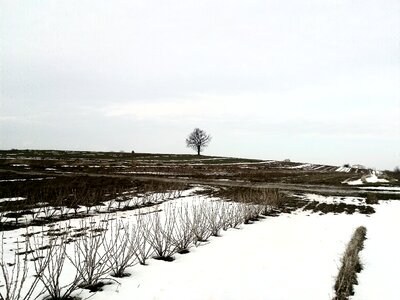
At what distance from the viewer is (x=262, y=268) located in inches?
366

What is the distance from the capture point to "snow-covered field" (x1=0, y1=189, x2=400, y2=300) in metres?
7.46

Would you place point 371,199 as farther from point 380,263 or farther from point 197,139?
point 197,139

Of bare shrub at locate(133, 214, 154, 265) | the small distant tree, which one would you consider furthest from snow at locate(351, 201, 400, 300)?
the small distant tree

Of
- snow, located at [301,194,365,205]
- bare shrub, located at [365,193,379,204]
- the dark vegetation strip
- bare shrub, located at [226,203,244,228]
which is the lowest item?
bare shrub, located at [365,193,379,204]

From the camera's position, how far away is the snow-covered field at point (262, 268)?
7.46 meters

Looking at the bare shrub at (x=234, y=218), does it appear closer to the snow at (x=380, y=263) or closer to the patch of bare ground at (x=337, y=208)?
the snow at (x=380, y=263)

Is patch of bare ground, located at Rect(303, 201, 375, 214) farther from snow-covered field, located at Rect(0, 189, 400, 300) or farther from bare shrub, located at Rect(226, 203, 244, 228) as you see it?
bare shrub, located at Rect(226, 203, 244, 228)

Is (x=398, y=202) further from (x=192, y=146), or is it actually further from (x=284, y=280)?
(x=192, y=146)

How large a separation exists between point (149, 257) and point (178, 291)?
2.65 metres

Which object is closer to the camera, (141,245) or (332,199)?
(141,245)

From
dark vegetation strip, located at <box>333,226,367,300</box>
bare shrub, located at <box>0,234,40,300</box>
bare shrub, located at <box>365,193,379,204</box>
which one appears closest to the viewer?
bare shrub, located at <box>0,234,40,300</box>

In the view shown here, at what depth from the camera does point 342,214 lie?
64.2ft

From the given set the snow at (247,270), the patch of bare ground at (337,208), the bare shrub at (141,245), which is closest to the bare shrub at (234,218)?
the snow at (247,270)

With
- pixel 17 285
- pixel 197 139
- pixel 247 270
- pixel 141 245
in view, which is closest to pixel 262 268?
pixel 247 270
